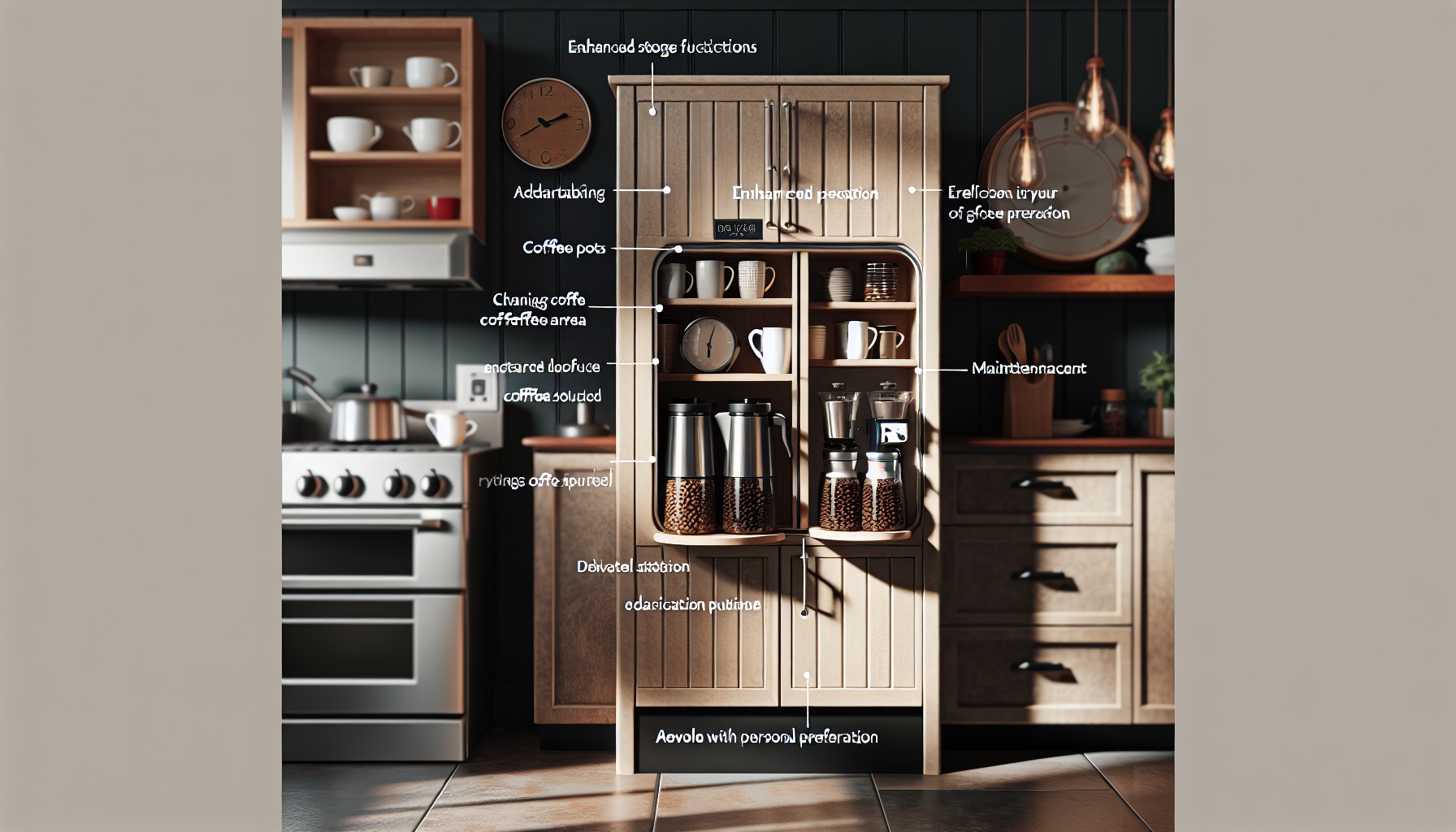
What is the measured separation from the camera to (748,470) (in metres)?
2.45

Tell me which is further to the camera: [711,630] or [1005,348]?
[1005,348]

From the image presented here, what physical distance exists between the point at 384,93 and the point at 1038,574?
2.30 meters

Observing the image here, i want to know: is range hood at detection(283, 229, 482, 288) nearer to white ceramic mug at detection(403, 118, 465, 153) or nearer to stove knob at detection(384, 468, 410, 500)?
white ceramic mug at detection(403, 118, 465, 153)

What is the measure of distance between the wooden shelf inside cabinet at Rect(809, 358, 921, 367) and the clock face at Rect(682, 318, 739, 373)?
0.75ft

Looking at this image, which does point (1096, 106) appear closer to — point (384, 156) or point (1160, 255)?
point (1160, 255)

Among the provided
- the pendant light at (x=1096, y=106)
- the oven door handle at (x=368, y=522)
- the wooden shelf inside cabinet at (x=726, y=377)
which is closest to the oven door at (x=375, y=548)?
the oven door handle at (x=368, y=522)

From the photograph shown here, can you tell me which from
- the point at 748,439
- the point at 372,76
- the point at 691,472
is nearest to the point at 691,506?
the point at 691,472

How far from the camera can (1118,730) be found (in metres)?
2.72

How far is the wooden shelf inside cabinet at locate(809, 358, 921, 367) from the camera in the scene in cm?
248

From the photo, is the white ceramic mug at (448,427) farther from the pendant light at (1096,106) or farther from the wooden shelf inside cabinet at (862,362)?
the pendant light at (1096,106)

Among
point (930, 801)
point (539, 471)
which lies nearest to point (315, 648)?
point (539, 471)

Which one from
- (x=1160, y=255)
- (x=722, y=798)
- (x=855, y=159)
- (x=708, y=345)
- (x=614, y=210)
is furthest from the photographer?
(x=614, y=210)

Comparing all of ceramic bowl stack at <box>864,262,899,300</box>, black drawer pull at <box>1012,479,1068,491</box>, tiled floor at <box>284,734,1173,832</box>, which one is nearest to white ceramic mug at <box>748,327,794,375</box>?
ceramic bowl stack at <box>864,262,899,300</box>

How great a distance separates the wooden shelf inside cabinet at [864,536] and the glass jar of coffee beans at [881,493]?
2 centimetres
